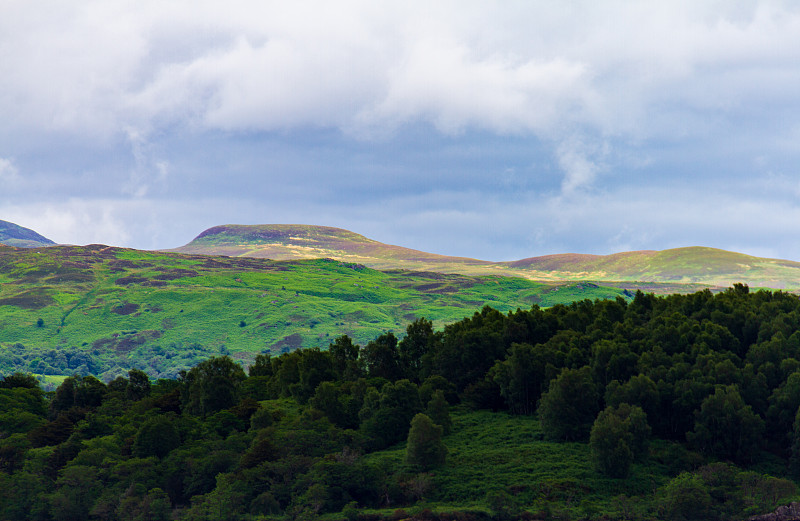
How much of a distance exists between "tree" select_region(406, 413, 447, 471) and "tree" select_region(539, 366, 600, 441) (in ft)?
72.5

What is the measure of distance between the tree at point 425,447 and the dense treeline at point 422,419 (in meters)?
0.23

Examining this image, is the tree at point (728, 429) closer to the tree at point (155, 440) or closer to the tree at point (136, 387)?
the tree at point (155, 440)

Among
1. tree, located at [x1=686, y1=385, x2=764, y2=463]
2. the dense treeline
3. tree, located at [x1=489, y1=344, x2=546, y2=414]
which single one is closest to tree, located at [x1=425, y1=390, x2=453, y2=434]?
the dense treeline

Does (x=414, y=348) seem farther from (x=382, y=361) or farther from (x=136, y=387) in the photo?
(x=136, y=387)

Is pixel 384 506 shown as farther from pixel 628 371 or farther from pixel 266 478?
pixel 628 371

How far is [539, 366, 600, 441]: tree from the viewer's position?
427ft

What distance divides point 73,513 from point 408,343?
284ft

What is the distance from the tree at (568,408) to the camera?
5123 inches

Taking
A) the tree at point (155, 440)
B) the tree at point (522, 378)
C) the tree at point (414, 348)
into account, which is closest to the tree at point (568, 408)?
the tree at point (522, 378)

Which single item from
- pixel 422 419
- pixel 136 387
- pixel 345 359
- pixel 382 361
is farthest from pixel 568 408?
pixel 136 387

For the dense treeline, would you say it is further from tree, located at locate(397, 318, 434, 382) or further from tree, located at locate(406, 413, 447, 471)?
tree, located at locate(397, 318, 434, 382)

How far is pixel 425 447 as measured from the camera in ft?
393

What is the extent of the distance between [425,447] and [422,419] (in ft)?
14.5

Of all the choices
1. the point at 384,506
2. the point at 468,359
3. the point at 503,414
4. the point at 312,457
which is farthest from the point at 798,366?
the point at 312,457
